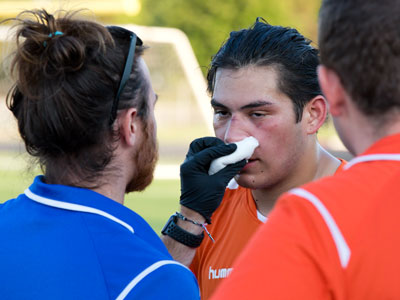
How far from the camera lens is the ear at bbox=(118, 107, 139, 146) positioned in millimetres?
1944

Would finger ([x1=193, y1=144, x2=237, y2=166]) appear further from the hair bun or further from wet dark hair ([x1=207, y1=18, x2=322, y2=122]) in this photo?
the hair bun

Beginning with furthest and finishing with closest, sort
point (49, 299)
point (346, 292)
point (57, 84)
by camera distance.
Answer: point (57, 84), point (49, 299), point (346, 292)

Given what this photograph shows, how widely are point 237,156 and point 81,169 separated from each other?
35.0 inches

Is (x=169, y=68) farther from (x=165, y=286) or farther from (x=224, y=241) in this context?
(x=165, y=286)

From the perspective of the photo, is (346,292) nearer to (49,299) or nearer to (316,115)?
(49,299)

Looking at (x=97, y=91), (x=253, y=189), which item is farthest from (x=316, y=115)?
(x=97, y=91)

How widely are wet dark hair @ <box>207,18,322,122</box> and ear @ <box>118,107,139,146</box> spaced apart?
3.35 ft

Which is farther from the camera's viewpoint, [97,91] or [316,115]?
[316,115]

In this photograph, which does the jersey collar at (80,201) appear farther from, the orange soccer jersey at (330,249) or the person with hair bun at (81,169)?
the orange soccer jersey at (330,249)

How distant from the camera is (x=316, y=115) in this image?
2.92 metres

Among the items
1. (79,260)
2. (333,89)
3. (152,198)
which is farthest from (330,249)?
(152,198)

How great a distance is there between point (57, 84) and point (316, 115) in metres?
1.55

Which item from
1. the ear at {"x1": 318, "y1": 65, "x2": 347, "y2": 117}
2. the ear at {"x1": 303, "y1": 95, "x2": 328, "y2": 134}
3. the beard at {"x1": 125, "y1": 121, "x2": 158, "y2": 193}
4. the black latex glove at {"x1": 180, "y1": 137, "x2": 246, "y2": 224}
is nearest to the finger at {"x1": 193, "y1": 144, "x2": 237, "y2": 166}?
the black latex glove at {"x1": 180, "y1": 137, "x2": 246, "y2": 224}

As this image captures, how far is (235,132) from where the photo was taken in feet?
9.08
